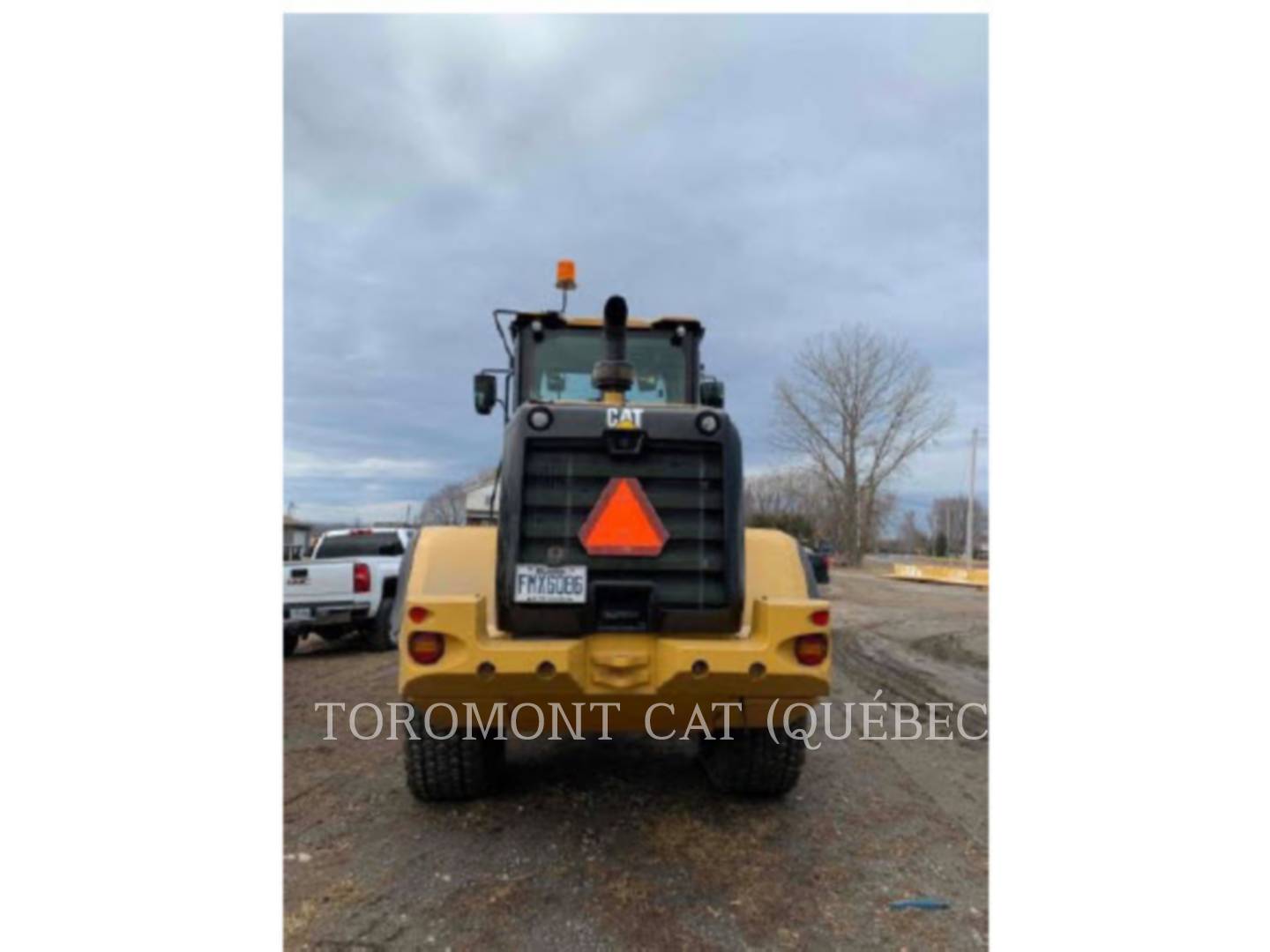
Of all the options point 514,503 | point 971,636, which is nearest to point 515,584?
point 514,503

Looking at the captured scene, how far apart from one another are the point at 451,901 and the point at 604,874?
25.4 inches

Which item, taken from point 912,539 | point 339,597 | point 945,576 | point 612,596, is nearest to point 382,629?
point 339,597

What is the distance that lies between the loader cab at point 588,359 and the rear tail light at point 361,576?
551cm

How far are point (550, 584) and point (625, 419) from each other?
2.61 feet

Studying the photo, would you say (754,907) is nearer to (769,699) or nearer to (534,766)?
(769,699)

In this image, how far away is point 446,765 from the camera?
3.76m

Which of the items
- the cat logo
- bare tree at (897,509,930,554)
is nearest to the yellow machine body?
the cat logo

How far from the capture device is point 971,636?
36.0 ft

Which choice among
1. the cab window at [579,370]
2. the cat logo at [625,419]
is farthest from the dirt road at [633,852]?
the cab window at [579,370]

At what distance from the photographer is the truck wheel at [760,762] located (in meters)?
3.86

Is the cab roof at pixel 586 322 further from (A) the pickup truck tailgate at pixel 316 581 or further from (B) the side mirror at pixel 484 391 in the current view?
(A) the pickup truck tailgate at pixel 316 581

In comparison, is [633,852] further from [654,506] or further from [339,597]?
[339,597]

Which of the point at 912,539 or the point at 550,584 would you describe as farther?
the point at 912,539

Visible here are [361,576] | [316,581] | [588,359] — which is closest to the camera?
[588,359]
